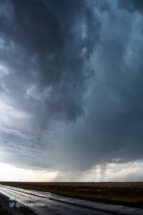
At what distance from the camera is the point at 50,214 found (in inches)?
547

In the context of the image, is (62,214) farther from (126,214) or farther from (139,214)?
(139,214)

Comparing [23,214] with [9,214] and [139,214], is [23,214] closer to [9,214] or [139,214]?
[9,214]

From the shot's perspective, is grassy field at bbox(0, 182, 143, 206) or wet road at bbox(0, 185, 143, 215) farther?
grassy field at bbox(0, 182, 143, 206)

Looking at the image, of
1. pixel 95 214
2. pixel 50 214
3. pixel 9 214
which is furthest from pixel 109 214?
pixel 9 214

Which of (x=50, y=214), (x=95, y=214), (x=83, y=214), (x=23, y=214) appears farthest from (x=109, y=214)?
(x=23, y=214)

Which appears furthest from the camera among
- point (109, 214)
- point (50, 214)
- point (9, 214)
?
point (9, 214)

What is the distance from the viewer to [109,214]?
12.9 m

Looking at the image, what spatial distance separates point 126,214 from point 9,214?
1151cm

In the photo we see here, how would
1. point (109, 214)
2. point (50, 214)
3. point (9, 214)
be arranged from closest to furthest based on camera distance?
point (109, 214), point (50, 214), point (9, 214)

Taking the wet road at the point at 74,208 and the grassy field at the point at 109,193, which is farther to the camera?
the grassy field at the point at 109,193

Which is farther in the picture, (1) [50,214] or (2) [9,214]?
(2) [9,214]

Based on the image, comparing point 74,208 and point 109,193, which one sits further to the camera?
point 109,193

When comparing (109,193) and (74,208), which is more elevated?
(74,208)

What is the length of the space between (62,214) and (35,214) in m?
2.75
